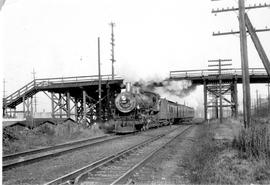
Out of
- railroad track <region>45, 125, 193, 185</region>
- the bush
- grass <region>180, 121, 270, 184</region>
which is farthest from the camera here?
the bush

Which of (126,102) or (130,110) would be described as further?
(126,102)

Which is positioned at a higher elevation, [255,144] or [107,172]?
Result: [255,144]

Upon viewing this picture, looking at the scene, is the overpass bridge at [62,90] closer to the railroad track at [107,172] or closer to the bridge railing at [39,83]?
the bridge railing at [39,83]

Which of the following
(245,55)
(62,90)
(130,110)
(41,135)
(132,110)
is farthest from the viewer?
(62,90)

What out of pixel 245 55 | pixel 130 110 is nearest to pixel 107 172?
pixel 245 55

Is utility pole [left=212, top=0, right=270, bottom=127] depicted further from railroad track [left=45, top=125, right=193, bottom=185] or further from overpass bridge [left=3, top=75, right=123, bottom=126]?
overpass bridge [left=3, top=75, right=123, bottom=126]

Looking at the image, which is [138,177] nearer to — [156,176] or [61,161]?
[156,176]

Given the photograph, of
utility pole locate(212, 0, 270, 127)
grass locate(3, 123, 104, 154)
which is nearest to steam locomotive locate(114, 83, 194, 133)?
grass locate(3, 123, 104, 154)

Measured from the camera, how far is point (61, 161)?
980cm

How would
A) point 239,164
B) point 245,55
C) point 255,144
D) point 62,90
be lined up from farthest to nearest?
point 62,90, point 245,55, point 255,144, point 239,164

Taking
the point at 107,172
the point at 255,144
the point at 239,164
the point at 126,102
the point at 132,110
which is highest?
the point at 126,102

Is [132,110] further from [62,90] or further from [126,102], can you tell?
[62,90]

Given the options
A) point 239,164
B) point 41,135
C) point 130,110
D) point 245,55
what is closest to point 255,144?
point 239,164

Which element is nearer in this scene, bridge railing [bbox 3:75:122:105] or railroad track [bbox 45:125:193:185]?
railroad track [bbox 45:125:193:185]
